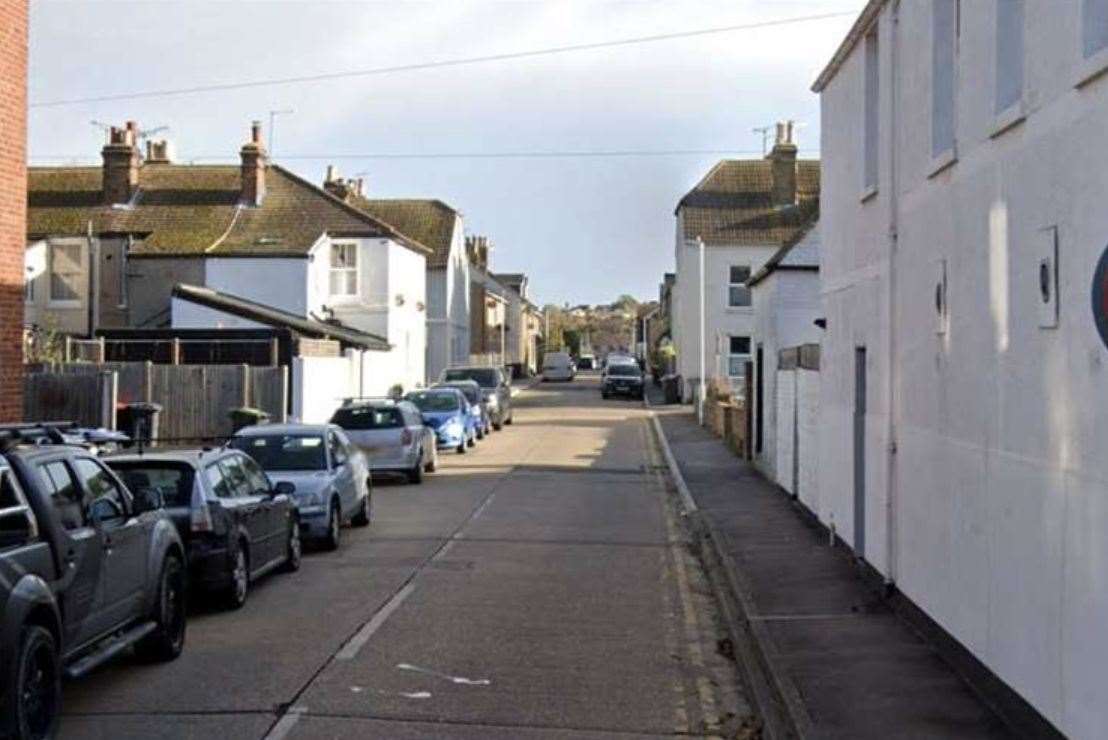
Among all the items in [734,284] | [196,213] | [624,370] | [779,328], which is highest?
[196,213]

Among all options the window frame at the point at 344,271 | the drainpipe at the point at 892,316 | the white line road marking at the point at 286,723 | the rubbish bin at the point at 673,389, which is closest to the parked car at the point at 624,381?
the rubbish bin at the point at 673,389

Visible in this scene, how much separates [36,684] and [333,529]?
9.79 metres

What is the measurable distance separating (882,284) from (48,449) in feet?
23.9

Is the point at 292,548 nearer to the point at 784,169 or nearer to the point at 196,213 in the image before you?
the point at 196,213

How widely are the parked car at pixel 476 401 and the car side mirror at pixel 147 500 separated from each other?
2835cm

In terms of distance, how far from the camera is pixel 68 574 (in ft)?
26.4

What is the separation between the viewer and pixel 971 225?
29.7 feet

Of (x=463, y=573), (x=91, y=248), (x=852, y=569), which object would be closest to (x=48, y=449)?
(x=463, y=573)

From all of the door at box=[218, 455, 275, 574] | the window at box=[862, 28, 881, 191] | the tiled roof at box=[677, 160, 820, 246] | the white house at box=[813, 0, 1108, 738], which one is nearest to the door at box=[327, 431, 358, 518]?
the door at box=[218, 455, 275, 574]

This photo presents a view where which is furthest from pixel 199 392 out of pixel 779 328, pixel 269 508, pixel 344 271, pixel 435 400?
pixel 344 271

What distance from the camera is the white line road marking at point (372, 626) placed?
10656 mm

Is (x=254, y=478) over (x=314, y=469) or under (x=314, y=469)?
over

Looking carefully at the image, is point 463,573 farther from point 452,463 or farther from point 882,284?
point 452,463

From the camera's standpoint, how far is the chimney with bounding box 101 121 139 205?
4644cm
